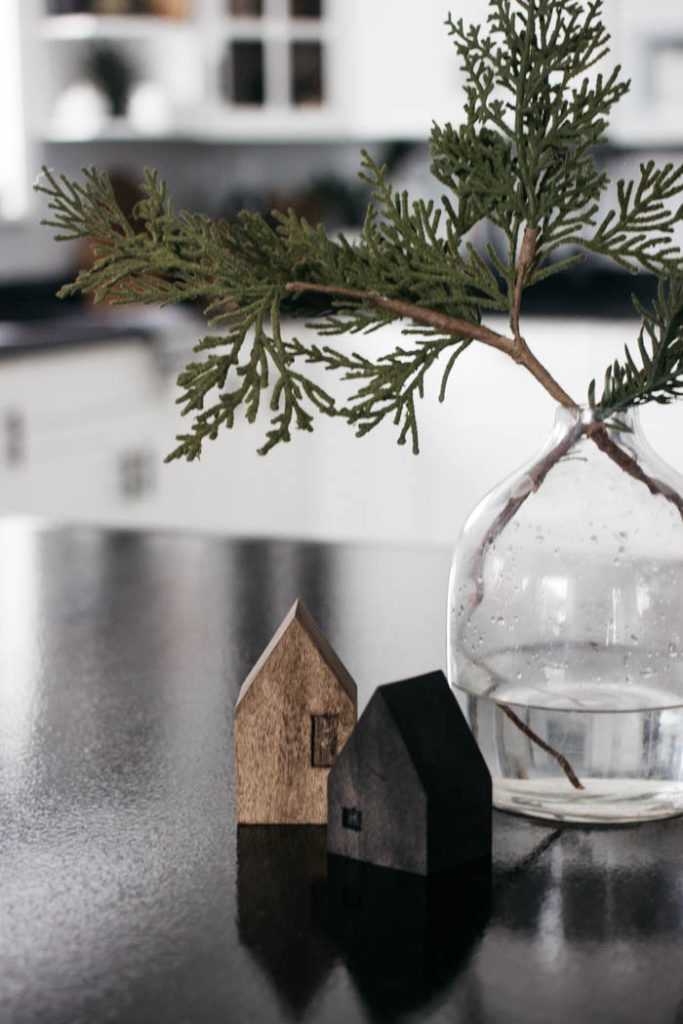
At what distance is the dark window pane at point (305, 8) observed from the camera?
14.0 ft

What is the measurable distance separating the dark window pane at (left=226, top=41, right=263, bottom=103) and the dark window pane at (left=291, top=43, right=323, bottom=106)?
106 mm

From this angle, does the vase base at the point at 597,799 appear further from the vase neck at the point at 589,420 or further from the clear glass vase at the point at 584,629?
the vase neck at the point at 589,420

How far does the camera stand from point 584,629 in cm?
67

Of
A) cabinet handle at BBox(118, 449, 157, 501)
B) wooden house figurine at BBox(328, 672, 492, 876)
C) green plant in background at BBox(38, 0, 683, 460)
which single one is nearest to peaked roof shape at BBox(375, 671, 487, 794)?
wooden house figurine at BBox(328, 672, 492, 876)

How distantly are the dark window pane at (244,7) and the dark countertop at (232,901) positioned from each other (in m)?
3.57

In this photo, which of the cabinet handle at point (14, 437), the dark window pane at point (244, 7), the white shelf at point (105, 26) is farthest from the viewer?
the dark window pane at point (244, 7)

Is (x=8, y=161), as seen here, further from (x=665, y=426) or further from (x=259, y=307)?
(x=259, y=307)

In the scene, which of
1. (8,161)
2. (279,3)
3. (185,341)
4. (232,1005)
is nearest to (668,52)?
(279,3)

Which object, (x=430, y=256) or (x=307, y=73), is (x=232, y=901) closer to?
(x=430, y=256)

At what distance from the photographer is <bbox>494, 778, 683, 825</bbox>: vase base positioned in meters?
0.69

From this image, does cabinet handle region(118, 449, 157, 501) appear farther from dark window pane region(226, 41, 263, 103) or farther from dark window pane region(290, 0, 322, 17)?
dark window pane region(290, 0, 322, 17)

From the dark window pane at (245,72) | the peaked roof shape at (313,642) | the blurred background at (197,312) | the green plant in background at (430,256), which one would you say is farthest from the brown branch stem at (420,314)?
the dark window pane at (245,72)

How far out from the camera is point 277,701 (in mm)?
693

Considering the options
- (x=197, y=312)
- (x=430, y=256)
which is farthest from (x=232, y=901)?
(x=197, y=312)
